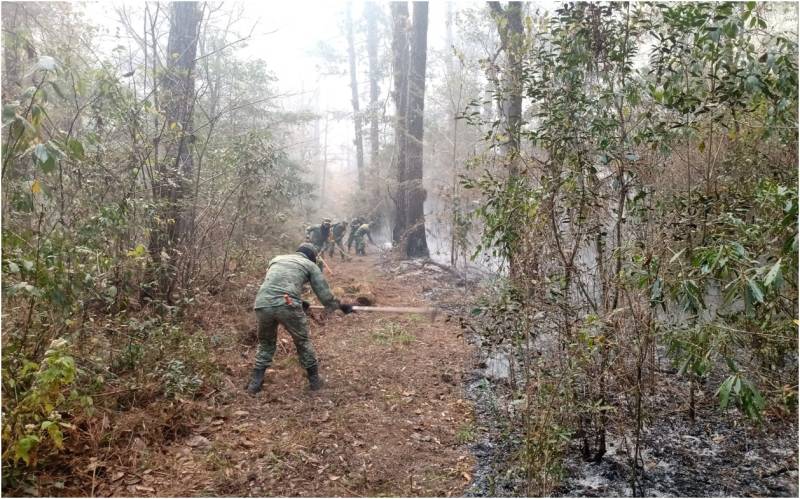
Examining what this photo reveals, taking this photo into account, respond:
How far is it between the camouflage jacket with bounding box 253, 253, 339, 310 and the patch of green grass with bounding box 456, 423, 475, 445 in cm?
204

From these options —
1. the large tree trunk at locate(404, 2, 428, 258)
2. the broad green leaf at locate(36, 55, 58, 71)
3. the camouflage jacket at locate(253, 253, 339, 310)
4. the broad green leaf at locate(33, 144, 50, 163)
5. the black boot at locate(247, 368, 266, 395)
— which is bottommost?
the black boot at locate(247, 368, 266, 395)

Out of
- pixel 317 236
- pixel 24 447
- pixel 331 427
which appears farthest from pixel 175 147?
pixel 24 447

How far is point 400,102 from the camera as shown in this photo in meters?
15.5

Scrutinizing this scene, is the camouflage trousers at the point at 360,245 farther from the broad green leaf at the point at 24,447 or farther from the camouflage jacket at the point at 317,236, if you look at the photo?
the broad green leaf at the point at 24,447

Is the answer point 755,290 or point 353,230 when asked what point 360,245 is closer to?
point 353,230

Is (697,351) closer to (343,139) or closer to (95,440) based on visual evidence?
(95,440)

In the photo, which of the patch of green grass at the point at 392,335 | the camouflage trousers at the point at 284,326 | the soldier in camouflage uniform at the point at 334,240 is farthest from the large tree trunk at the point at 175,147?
→ the soldier in camouflage uniform at the point at 334,240

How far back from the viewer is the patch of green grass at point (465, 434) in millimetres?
4547

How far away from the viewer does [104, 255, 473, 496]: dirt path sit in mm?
3822

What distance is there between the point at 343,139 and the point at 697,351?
4880 centimetres

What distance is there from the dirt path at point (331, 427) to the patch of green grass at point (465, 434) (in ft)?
0.03

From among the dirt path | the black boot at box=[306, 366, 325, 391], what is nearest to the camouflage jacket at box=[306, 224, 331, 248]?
the dirt path

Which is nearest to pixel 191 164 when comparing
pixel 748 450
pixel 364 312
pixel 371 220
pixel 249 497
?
pixel 364 312

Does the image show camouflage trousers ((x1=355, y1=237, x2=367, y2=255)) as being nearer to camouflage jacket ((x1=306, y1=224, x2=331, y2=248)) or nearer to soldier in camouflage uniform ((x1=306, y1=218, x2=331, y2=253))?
soldier in camouflage uniform ((x1=306, y1=218, x2=331, y2=253))
